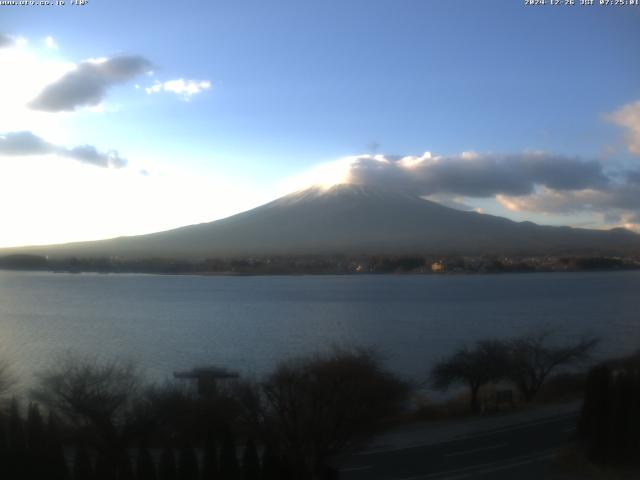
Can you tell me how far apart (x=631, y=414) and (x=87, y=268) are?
2403 inches

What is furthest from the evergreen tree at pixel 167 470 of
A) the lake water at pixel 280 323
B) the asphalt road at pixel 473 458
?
the lake water at pixel 280 323

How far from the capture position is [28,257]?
6756 cm

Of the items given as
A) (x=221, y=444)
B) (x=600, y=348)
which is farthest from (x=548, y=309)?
(x=221, y=444)

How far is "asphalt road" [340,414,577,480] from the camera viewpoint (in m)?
8.41

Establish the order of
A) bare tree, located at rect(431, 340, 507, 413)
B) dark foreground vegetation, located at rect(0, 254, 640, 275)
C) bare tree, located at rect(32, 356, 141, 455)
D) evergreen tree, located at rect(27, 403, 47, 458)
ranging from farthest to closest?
dark foreground vegetation, located at rect(0, 254, 640, 275)
bare tree, located at rect(431, 340, 507, 413)
bare tree, located at rect(32, 356, 141, 455)
evergreen tree, located at rect(27, 403, 47, 458)

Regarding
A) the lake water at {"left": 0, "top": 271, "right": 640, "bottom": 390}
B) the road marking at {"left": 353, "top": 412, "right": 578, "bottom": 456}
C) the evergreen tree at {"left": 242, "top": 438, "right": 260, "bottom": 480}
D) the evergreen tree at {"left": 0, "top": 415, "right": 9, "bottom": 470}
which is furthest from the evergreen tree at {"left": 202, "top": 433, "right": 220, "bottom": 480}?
the lake water at {"left": 0, "top": 271, "right": 640, "bottom": 390}

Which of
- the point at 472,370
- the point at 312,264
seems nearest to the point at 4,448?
the point at 472,370

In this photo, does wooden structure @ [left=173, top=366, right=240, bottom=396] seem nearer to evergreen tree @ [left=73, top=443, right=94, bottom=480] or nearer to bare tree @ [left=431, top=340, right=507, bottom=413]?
evergreen tree @ [left=73, top=443, right=94, bottom=480]

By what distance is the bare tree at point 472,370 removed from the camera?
15164 mm

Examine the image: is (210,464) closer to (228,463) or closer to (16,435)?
(228,463)

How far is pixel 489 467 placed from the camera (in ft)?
28.8

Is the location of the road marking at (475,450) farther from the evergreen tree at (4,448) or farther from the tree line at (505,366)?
the evergreen tree at (4,448)

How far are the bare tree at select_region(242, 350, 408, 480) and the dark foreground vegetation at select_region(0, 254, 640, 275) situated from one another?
56.5 m

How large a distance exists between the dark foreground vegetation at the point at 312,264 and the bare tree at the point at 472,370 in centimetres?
5117
